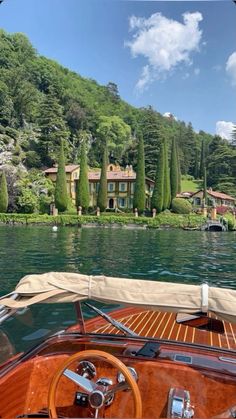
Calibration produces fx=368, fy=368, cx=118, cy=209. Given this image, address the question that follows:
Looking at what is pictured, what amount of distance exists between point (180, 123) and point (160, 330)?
114 meters

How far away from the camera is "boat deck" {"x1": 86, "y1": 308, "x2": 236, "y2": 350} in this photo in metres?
3.87

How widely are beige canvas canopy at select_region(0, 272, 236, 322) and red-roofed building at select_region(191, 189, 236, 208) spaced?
51.2 meters

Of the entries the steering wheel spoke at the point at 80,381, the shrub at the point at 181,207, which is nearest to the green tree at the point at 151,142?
the shrub at the point at 181,207

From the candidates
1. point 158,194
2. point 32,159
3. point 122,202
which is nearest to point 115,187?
point 122,202

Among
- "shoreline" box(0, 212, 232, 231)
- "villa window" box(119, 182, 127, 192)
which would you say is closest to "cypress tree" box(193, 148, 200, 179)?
"villa window" box(119, 182, 127, 192)

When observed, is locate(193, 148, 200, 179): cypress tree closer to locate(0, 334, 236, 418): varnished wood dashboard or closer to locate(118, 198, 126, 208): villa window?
locate(118, 198, 126, 208): villa window

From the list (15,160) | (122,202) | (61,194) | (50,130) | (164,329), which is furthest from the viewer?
(50,130)

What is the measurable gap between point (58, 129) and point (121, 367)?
6516cm

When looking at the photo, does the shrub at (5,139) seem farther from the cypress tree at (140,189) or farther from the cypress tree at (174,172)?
the cypress tree at (174,172)

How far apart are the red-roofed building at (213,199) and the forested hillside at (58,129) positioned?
17.0 feet

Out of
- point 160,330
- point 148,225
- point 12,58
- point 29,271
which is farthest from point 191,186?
point 160,330

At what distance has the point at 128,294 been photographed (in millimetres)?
2754

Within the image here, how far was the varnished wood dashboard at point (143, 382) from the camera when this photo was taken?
2.61m

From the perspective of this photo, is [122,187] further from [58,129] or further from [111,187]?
[58,129]
